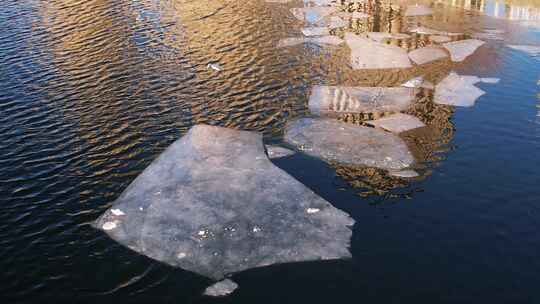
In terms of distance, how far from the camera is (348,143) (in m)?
14.2

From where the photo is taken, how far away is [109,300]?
9117 mm

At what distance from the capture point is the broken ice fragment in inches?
360

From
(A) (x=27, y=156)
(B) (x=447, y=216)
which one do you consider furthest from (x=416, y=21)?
(A) (x=27, y=156)

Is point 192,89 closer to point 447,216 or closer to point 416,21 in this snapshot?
point 447,216

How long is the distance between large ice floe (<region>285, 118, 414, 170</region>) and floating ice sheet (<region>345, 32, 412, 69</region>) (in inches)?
212

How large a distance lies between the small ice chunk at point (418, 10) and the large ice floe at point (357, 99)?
10193mm

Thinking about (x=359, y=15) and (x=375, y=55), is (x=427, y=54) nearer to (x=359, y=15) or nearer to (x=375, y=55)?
(x=375, y=55)

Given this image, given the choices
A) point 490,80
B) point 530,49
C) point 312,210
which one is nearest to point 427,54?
point 490,80

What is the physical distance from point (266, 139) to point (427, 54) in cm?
956

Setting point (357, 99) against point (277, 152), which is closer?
point (277, 152)

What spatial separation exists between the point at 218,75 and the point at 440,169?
31.6 feet

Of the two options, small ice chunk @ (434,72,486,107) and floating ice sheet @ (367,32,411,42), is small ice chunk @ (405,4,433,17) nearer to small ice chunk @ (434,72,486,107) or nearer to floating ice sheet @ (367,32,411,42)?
floating ice sheet @ (367,32,411,42)

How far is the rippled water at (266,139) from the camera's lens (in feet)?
31.3

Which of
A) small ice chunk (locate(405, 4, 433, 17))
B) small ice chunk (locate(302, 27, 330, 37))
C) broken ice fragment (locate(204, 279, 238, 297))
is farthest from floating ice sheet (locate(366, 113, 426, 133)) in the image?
small ice chunk (locate(405, 4, 433, 17))
